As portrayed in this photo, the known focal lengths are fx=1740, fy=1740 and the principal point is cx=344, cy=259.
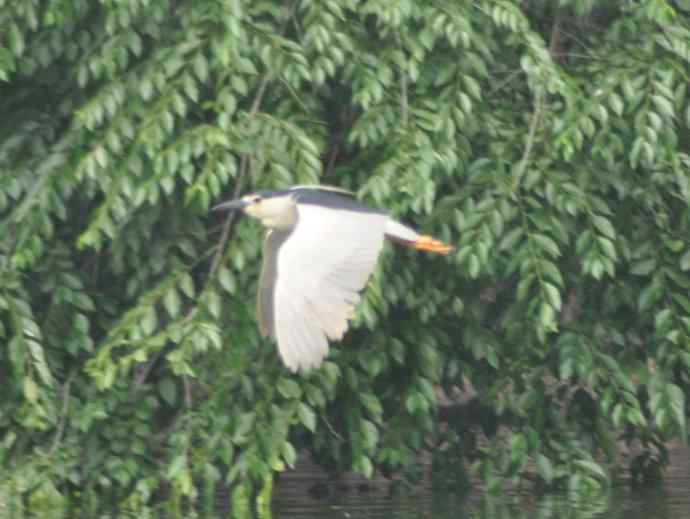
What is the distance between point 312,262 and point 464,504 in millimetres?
2010

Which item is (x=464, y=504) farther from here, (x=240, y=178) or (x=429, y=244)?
(x=240, y=178)

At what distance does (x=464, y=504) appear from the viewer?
812 centimetres

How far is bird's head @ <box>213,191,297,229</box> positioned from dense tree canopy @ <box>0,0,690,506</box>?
18 cm

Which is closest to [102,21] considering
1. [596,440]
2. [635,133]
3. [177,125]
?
[177,125]

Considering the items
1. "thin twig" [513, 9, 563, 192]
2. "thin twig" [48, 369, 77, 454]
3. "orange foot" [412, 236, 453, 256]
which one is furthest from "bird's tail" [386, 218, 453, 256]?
"thin twig" [48, 369, 77, 454]

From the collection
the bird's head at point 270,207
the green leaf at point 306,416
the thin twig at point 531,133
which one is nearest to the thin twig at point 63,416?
the green leaf at point 306,416

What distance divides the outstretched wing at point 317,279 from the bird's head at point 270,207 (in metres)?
0.05

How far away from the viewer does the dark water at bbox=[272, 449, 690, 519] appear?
7707mm

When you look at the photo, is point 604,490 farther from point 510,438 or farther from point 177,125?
point 177,125

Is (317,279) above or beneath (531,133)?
beneath

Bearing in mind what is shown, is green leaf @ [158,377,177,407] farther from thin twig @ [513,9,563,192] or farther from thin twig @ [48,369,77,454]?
thin twig @ [513,9,563,192]

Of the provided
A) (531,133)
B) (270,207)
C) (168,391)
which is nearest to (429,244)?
(270,207)

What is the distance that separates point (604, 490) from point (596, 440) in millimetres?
253

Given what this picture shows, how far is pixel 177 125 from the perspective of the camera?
287 inches
